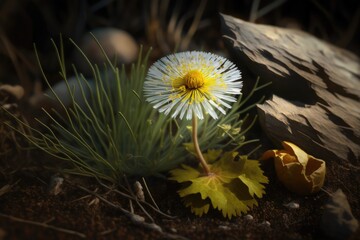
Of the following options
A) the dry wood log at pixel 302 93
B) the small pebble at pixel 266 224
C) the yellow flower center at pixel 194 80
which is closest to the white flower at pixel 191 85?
the yellow flower center at pixel 194 80

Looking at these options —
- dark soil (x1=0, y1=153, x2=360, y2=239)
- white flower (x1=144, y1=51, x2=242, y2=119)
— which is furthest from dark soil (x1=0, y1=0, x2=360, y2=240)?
white flower (x1=144, y1=51, x2=242, y2=119)

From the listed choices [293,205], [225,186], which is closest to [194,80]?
[225,186]

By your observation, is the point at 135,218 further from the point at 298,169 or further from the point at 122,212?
the point at 298,169

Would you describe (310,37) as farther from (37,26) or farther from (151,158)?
(37,26)

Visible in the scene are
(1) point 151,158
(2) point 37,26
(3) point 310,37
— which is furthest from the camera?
(2) point 37,26

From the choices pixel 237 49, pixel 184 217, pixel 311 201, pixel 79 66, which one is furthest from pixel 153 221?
pixel 79 66

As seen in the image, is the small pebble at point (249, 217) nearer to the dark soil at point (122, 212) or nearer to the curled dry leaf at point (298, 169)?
the dark soil at point (122, 212)

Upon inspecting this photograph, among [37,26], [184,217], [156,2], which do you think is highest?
[156,2]
